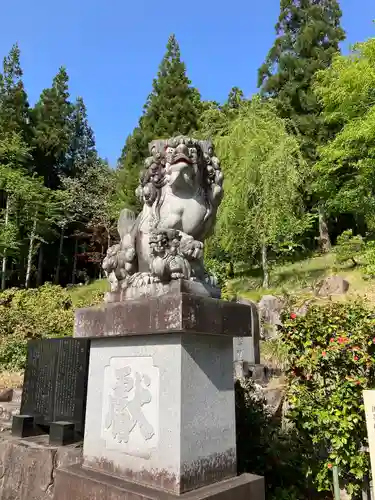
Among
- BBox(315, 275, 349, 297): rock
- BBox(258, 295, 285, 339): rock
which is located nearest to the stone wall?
BBox(258, 295, 285, 339): rock

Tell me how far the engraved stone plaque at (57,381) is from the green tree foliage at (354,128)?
8.62 meters

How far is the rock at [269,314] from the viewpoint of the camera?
34.5 ft

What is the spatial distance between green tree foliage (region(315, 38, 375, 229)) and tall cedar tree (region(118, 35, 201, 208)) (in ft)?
32.4

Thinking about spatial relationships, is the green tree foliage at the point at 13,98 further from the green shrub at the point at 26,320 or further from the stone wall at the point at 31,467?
the stone wall at the point at 31,467

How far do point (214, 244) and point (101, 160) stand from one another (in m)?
16.7

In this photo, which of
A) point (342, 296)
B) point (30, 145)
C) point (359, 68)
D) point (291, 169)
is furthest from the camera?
point (30, 145)

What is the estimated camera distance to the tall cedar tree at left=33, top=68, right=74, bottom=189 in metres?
26.3

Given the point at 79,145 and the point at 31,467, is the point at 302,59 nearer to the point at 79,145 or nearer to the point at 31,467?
the point at 79,145

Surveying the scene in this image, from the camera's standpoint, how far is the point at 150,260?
270 centimetres

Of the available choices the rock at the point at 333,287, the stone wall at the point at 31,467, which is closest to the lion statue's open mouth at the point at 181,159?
the stone wall at the point at 31,467

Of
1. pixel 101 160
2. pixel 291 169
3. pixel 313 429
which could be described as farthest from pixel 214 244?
pixel 101 160

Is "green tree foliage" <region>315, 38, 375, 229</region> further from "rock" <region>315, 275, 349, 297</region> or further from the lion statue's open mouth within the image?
the lion statue's open mouth

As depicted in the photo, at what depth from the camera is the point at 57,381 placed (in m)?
4.20

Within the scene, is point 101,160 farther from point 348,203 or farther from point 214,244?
point 348,203
